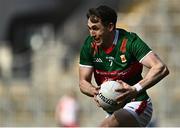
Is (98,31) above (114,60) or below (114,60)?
above

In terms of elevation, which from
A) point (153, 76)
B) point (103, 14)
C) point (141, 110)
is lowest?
point (141, 110)

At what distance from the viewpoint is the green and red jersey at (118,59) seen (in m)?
11.0

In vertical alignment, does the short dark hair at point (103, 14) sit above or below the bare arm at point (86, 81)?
above

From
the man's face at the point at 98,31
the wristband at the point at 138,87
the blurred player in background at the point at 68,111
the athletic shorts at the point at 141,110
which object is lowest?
the blurred player in background at the point at 68,111

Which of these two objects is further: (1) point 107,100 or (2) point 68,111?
(2) point 68,111

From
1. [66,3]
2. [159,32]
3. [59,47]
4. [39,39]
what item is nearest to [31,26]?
[66,3]

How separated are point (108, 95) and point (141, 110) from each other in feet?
2.71

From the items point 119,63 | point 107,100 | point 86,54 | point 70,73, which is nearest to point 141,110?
point 119,63

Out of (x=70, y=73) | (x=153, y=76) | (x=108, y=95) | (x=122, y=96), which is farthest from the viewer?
(x=70, y=73)

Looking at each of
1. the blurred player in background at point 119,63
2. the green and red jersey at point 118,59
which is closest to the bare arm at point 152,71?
the blurred player in background at point 119,63

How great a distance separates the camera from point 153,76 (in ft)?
35.1

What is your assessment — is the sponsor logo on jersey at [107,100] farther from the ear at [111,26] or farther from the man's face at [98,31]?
the ear at [111,26]

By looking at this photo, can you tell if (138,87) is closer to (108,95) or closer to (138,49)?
(108,95)

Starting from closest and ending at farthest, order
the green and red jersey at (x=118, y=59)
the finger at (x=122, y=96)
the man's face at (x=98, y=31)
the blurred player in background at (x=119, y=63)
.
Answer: the finger at (x=122, y=96) < the blurred player in background at (x=119, y=63) < the man's face at (x=98, y=31) < the green and red jersey at (x=118, y=59)
